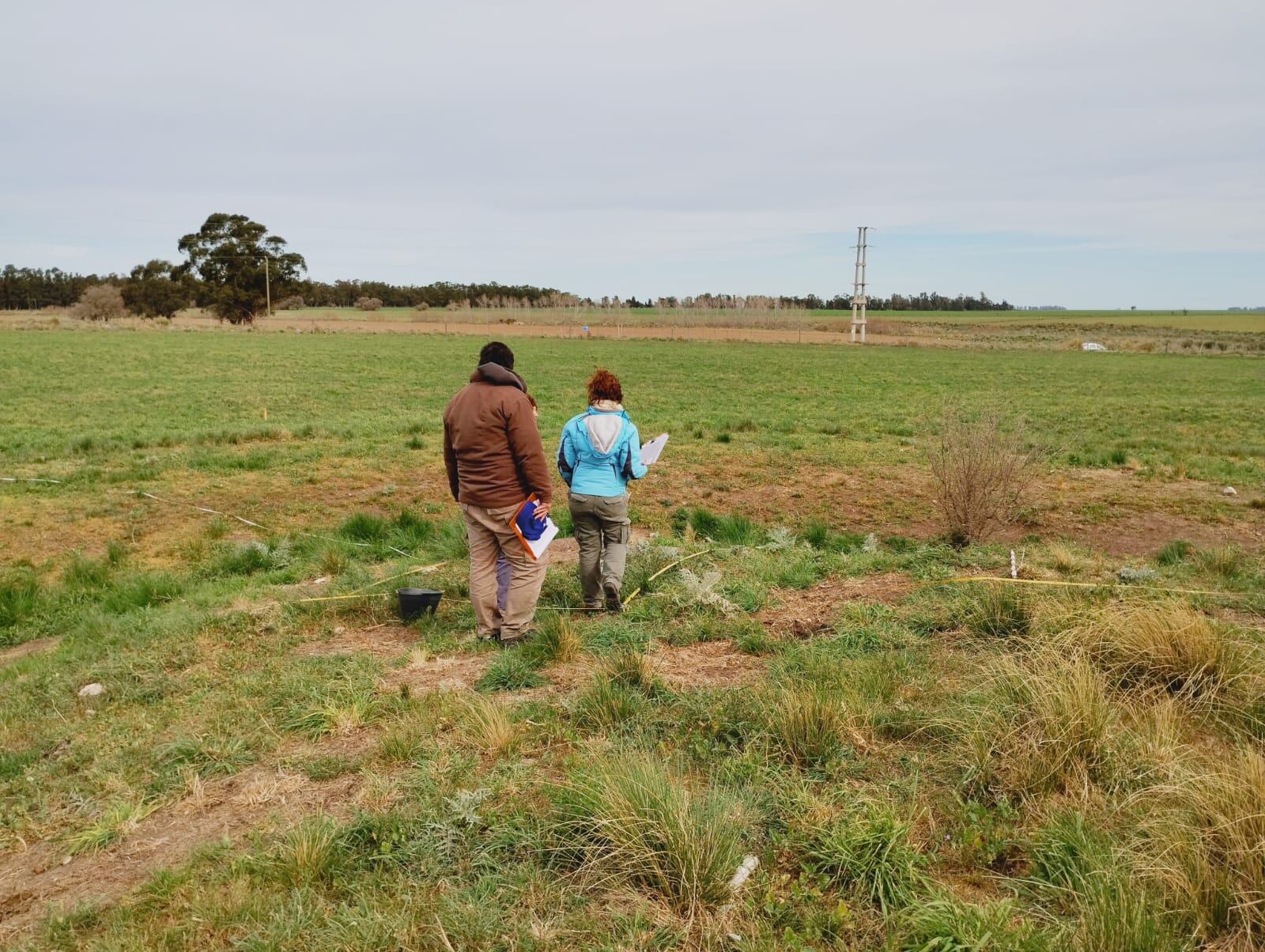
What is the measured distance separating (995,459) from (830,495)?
3448 mm

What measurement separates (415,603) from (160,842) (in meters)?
3.10

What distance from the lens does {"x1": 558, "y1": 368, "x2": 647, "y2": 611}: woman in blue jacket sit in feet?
21.0

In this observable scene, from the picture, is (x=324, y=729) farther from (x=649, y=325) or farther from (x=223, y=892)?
(x=649, y=325)

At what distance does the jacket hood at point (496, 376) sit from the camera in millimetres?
6012

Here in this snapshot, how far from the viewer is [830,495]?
1222 cm

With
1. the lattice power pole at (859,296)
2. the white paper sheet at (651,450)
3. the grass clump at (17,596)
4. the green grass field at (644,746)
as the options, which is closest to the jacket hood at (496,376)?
the white paper sheet at (651,450)

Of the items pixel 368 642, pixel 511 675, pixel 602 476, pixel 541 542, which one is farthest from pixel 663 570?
pixel 368 642

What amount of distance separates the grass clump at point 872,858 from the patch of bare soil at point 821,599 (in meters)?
2.46

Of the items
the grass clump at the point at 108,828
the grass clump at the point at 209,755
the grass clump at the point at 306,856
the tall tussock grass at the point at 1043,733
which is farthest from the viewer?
the grass clump at the point at 209,755

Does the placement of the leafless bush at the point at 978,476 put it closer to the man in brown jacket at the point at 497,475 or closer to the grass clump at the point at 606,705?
the man in brown jacket at the point at 497,475

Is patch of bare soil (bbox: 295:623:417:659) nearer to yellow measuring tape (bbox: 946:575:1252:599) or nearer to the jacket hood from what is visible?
the jacket hood

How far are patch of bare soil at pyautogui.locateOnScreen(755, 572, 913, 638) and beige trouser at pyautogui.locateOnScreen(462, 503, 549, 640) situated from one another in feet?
5.44

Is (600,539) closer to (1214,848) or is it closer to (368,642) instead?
(368,642)

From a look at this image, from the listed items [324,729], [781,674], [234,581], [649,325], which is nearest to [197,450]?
[234,581]
